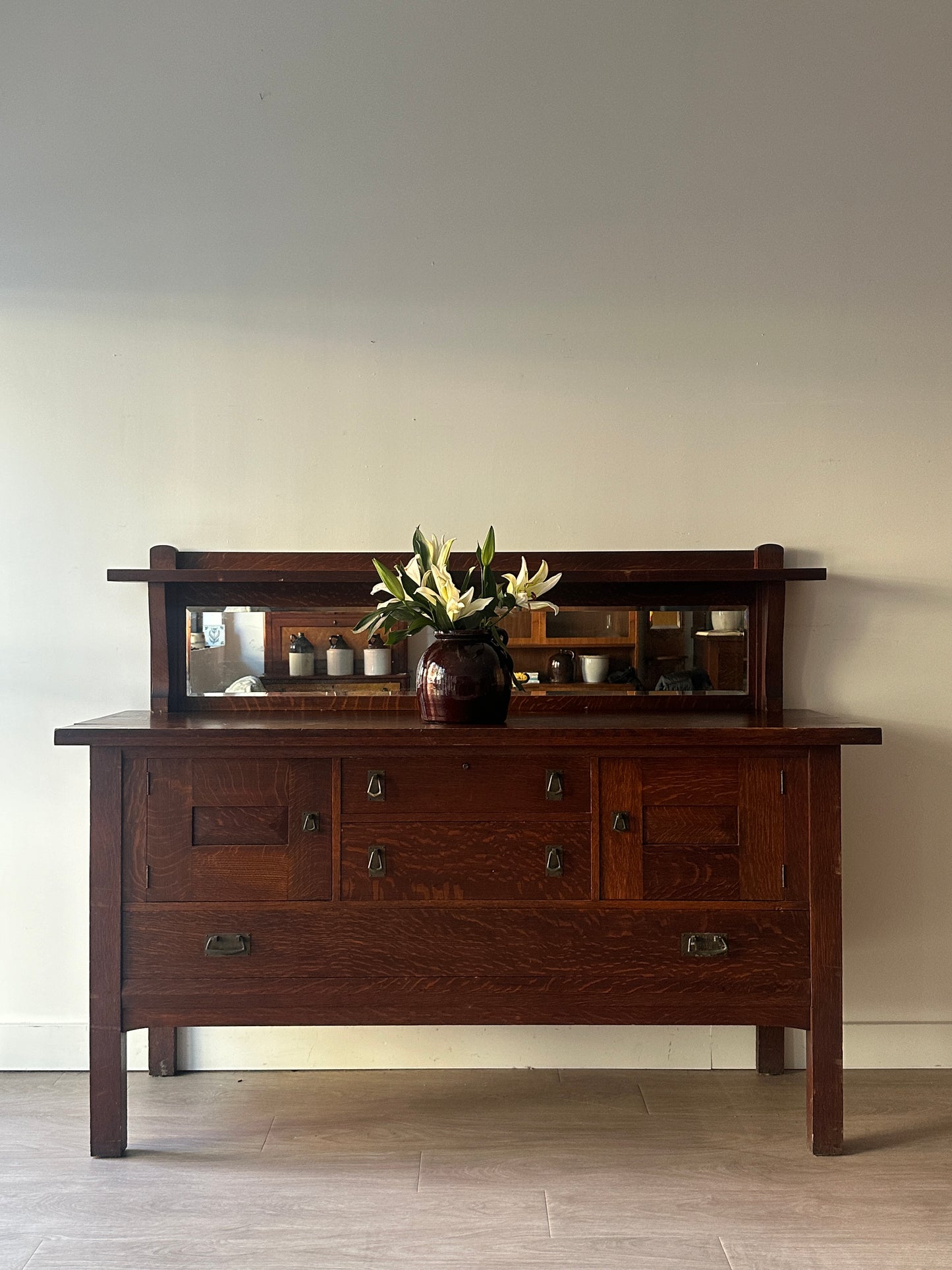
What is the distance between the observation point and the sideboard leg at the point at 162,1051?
246 centimetres

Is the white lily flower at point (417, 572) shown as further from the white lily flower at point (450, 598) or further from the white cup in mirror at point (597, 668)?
the white cup in mirror at point (597, 668)

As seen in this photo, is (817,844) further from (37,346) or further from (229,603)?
(37,346)

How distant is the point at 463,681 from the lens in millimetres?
2168

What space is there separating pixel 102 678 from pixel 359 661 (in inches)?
24.7

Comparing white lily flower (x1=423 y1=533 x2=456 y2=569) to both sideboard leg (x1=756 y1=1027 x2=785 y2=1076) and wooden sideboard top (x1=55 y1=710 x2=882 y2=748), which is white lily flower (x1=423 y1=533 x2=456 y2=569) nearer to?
wooden sideboard top (x1=55 y1=710 x2=882 y2=748)

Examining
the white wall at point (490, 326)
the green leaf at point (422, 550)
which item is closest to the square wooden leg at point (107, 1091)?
the white wall at point (490, 326)

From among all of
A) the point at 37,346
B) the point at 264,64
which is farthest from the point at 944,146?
the point at 37,346

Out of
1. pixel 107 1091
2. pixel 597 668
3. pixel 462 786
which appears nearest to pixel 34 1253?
pixel 107 1091

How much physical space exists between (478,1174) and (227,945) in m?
0.65

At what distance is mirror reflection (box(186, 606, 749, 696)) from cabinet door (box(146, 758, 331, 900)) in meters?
0.44

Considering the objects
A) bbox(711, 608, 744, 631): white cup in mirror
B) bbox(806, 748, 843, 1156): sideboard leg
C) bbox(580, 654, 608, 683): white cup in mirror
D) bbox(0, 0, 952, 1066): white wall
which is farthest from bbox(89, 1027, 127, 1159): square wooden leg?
bbox(711, 608, 744, 631): white cup in mirror

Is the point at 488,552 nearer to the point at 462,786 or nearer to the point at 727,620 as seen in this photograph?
the point at 462,786

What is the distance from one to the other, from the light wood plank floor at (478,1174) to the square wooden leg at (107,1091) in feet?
0.12

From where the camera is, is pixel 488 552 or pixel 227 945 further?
pixel 488 552
